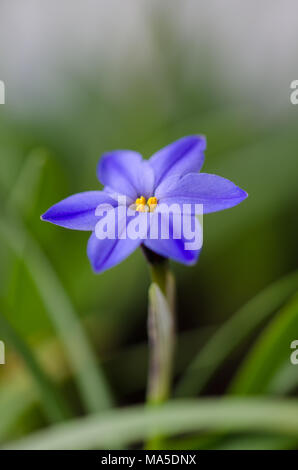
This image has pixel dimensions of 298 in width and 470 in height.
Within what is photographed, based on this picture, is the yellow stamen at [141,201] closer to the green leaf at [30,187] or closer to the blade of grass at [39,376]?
the blade of grass at [39,376]

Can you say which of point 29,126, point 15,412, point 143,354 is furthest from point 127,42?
point 15,412

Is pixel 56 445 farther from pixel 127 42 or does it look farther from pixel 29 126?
pixel 127 42

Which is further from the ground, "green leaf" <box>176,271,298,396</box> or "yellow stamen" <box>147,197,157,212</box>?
"green leaf" <box>176,271,298,396</box>

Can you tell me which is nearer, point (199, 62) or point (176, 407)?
point (176, 407)

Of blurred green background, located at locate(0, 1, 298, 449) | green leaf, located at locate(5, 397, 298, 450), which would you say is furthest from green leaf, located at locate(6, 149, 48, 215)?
green leaf, located at locate(5, 397, 298, 450)

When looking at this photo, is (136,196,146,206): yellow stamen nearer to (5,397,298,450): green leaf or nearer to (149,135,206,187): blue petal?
(149,135,206,187): blue petal

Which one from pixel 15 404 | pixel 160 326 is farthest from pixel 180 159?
pixel 15 404
